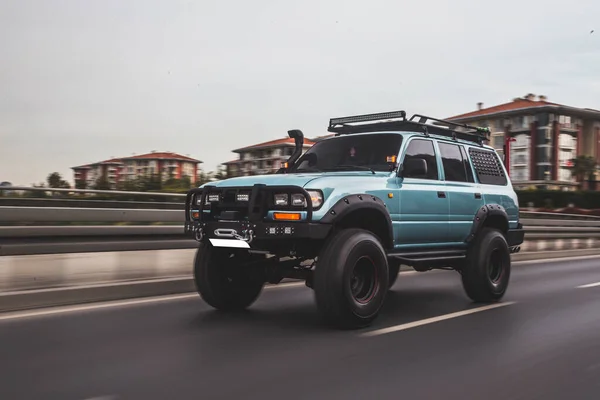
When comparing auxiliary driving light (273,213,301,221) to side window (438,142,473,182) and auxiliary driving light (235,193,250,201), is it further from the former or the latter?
side window (438,142,473,182)

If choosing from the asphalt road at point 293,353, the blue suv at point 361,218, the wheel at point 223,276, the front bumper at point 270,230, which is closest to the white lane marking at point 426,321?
the asphalt road at point 293,353

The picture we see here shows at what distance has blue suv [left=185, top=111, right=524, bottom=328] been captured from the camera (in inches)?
225

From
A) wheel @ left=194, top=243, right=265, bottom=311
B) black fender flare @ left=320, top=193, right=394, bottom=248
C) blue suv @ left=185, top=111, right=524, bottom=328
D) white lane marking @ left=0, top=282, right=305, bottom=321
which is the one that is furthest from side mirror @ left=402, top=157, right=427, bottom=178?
white lane marking @ left=0, top=282, right=305, bottom=321

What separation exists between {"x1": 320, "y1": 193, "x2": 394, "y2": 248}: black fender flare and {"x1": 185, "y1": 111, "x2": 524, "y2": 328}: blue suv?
0.01 metres

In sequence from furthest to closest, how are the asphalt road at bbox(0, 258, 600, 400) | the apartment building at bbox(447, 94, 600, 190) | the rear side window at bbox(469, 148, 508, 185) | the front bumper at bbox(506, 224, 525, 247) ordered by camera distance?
the apartment building at bbox(447, 94, 600, 190), the front bumper at bbox(506, 224, 525, 247), the rear side window at bbox(469, 148, 508, 185), the asphalt road at bbox(0, 258, 600, 400)

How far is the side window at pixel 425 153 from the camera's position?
694cm

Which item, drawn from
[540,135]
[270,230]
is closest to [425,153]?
[270,230]

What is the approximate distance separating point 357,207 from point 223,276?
5.84 feet

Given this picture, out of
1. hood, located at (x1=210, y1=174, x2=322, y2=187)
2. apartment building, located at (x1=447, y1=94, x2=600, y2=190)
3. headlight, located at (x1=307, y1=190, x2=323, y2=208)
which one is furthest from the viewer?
apartment building, located at (x1=447, y1=94, x2=600, y2=190)

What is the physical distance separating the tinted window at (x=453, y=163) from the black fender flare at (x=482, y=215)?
1.44 feet

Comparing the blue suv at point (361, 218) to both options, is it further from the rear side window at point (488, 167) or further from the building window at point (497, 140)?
the building window at point (497, 140)

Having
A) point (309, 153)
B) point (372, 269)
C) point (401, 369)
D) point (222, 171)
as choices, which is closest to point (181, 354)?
point (401, 369)

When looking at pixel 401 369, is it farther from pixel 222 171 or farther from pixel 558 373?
pixel 222 171

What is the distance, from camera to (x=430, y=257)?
7.00m
